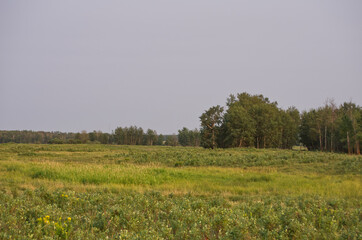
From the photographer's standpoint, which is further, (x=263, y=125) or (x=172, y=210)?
(x=263, y=125)

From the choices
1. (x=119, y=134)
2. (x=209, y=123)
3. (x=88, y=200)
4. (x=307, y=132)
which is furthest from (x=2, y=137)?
(x=88, y=200)

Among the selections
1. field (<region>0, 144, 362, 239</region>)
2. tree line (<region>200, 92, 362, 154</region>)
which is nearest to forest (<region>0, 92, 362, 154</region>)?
tree line (<region>200, 92, 362, 154</region>)

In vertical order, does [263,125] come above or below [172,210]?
above

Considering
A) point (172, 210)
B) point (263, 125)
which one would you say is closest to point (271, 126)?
point (263, 125)

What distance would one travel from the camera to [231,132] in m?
62.2

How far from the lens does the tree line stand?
59125mm

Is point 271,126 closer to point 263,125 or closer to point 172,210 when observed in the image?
point 263,125

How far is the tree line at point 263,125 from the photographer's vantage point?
59.1m

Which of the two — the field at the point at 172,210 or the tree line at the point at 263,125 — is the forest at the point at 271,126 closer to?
the tree line at the point at 263,125

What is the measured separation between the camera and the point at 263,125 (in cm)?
6675

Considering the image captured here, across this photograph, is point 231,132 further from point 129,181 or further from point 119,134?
point 119,134

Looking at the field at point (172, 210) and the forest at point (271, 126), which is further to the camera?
the forest at point (271, 126)

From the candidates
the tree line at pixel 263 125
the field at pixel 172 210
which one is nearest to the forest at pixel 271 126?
the tree line at pixel 263 125

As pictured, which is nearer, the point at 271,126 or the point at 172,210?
the point at 172,210
